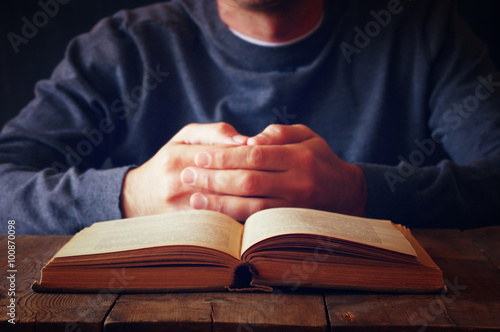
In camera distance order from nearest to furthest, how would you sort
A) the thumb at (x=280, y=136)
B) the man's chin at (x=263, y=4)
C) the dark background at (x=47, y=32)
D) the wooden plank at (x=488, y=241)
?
the wooden plank at (x=488, y=241)
the thumb at (x=280, y=136)
the man's chin at (x=263, y=4)
the dark background at (x=47, y=32)

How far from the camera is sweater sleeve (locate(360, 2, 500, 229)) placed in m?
0.89

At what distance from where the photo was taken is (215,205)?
77 cm

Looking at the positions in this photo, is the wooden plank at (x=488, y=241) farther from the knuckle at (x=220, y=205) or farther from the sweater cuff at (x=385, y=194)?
the knuckle at (x=220, y=205)

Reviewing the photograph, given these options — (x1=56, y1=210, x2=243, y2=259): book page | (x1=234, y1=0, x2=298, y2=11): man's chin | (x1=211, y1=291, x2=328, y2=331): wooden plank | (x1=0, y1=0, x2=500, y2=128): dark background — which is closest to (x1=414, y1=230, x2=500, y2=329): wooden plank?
(x1=211, y1=291, x2=328, y2=331): wooden plank

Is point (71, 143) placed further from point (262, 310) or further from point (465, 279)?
point (465, 279)

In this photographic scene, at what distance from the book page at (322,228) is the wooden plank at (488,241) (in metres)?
0.17

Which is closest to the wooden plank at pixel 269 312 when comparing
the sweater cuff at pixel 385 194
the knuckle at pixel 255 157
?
the knuckle at pixel 255 157

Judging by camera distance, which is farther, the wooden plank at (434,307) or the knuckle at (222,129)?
the knuckle at (222,129)

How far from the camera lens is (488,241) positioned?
30.0 inches

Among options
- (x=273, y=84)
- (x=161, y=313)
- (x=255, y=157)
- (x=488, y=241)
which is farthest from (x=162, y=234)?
(x=273, y=84)

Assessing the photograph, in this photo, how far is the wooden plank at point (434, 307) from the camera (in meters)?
0.48

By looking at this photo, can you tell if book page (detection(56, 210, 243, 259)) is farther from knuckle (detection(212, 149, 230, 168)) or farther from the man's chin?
the man's chin

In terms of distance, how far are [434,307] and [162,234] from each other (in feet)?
1.23

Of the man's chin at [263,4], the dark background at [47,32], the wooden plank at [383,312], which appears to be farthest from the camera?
the dark background at [47,32]
